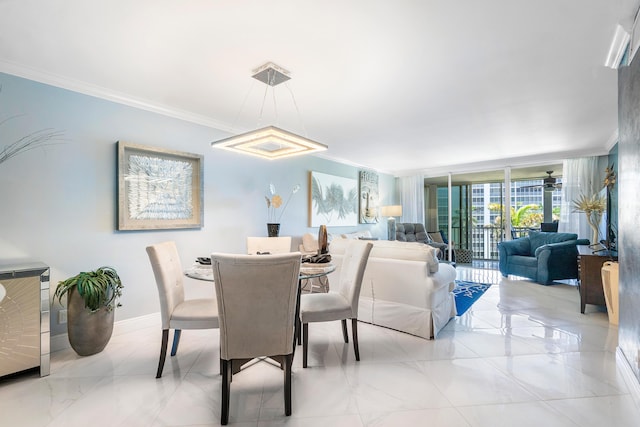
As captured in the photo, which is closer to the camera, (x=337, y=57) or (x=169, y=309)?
(x=169, y=309)

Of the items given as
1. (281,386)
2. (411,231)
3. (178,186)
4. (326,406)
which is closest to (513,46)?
(326,406)

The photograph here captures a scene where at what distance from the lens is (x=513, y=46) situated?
2137 mm

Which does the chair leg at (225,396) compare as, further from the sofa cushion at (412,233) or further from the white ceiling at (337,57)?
the sofa cushion at (412,233)

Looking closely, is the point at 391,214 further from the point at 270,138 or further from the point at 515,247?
the point at 270,138

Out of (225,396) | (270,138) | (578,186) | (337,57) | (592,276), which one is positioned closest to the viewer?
(225,396)

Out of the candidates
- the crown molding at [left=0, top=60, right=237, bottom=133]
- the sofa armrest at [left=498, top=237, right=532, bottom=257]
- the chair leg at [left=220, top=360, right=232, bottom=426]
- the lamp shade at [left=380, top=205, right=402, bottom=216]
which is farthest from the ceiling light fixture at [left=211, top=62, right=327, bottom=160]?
the sofa armrest at [left=498, top=237, right=532, bottom=257]

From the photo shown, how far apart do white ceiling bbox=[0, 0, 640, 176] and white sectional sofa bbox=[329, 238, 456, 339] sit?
1631mm

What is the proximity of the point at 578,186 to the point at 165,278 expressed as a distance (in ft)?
22.5

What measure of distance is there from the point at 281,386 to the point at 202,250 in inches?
82.0

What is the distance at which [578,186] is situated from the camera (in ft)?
18.0

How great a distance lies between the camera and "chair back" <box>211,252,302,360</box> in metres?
1.59

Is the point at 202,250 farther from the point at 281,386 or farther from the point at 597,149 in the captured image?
the point at 597,149

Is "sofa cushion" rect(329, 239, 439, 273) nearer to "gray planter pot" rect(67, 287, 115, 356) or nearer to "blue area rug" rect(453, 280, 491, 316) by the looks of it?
"blue area rug" rect(453, 280, 491, 316)

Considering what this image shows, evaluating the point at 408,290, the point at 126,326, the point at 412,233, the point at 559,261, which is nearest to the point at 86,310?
the point at 126,326
